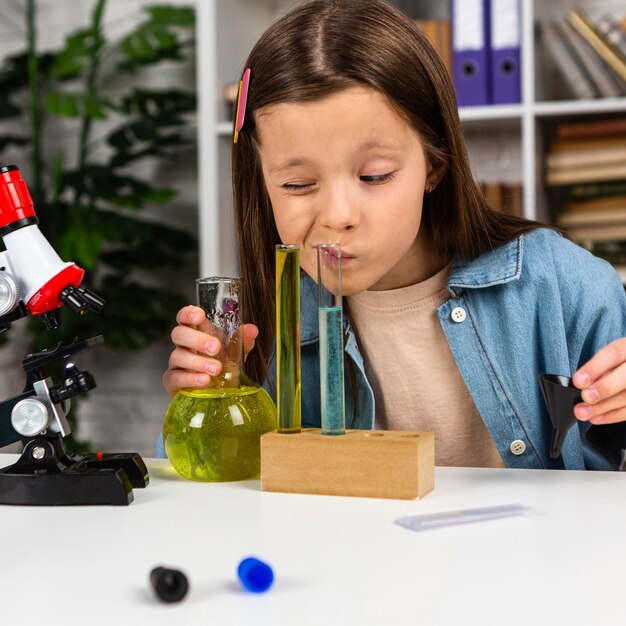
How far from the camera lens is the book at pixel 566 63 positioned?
83.8 inches

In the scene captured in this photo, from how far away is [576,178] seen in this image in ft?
7.03

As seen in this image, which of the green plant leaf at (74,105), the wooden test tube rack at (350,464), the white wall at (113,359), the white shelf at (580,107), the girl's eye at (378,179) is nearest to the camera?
the wooden test tube rack at (350,464)

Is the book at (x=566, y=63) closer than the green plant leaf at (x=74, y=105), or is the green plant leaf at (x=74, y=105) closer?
the book at (x=566, y=63)

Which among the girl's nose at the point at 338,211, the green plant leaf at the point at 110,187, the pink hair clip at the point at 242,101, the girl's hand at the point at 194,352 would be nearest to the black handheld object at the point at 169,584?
the girl's hand at the point at 194,352

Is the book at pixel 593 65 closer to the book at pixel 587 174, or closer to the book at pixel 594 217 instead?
the book at pixel 587 174

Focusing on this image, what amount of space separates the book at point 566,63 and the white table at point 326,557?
1585 millimetres

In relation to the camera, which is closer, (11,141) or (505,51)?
(505,51)

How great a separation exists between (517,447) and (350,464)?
400 mm

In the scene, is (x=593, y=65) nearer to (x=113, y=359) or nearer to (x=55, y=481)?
(x=113, y=359)

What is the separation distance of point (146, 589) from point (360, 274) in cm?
54

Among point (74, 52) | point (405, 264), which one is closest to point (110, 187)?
point (74, 52)

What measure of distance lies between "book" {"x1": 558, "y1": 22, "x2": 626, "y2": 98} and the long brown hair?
1.09 meters

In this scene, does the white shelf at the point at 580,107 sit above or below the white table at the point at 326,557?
above

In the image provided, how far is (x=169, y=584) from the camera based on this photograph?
1.56 feet
